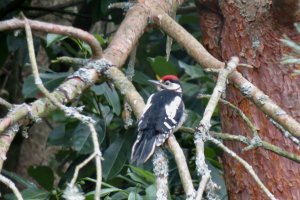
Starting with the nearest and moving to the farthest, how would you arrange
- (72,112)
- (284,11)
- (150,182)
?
(72,112)
(284,11)
(150,182)

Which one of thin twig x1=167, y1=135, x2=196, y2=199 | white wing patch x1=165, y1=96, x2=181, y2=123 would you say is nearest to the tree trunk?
white wing patch x1=165, y1=96, x2=181, y2=123

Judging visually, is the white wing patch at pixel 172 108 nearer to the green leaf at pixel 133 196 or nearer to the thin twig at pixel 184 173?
the green leaf at pixel 133 196

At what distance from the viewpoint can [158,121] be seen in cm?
340

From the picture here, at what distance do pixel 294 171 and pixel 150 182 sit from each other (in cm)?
67

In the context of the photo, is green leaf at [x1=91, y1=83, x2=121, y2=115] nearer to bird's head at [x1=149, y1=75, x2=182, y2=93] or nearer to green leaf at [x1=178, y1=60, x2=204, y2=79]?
bird's head at [x1=149, y1=75, x2=182, y2=93]

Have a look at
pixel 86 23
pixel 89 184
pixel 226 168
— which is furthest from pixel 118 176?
pixel 86 23

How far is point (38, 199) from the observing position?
365 cm

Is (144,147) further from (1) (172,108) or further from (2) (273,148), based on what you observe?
(2) (273,148)

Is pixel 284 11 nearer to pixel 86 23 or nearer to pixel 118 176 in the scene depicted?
pixel 118 176

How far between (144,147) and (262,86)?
60cm

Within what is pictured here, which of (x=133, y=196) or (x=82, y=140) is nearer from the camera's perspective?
(x=133, y=196)

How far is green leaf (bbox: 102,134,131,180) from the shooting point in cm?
395

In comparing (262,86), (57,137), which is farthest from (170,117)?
(57,137)

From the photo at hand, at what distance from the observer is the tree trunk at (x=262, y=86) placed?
331 cm
